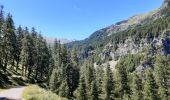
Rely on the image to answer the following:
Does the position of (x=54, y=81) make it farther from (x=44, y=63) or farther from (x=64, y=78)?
(x=44, y=63)

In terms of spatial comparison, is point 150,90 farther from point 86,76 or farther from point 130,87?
point 86,76

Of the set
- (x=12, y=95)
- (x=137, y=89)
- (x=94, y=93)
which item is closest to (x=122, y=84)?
(x=137, y=89)

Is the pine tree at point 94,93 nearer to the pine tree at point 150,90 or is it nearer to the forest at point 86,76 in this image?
the forest at point 86,76

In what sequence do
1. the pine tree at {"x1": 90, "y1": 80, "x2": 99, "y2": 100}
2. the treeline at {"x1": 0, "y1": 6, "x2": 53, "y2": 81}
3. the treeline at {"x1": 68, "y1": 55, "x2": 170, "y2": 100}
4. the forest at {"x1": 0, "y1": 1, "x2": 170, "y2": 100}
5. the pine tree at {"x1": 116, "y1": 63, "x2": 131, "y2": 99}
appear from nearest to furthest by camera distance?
the treeline at {"x1": 68, "y1": 55, "x2": 170, "y2": 100} → the forest at {"x1": 0, "y1": 1, "x2": 170, "y2": 100} → the pine tree at {"x1": 116, "y1": 63, "x2": 131, "y2": 99} → the pine tree at {"x1": 90, "y1": 80, "x2": 99, "y2": 100} → the treeline at {"x1": 0, "y1": 6, "x2": 53, "y2": 81}

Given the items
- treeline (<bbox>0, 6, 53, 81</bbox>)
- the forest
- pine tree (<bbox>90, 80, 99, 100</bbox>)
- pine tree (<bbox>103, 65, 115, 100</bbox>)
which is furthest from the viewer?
treeline (<bbox>0, 6, 53, 81</bbox>)

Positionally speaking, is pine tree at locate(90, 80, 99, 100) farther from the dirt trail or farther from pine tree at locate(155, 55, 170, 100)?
the dirt trail

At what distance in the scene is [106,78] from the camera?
7531cm

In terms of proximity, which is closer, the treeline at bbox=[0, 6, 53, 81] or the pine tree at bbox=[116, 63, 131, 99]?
the pine tree at bbox=[116, 63, 131, 99]

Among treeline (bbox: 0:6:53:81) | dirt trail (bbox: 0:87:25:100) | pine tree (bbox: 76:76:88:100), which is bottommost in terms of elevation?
pine tree (bbox: 76:76:88:100)

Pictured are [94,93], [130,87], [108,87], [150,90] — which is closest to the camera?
[150,90]

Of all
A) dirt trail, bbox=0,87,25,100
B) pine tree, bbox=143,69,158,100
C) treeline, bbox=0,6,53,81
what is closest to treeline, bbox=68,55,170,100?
pine tree, bbox=143,69,158,100

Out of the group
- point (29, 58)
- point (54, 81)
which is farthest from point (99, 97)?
point (29, 58)

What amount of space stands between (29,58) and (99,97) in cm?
3468

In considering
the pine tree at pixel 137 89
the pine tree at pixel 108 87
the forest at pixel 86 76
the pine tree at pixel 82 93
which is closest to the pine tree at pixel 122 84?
the forest at pixel 86 76
